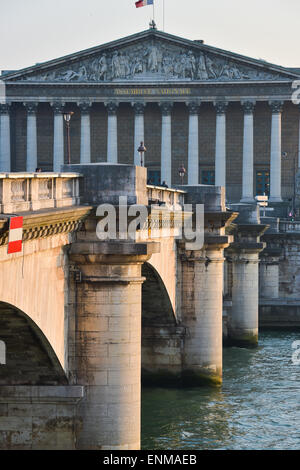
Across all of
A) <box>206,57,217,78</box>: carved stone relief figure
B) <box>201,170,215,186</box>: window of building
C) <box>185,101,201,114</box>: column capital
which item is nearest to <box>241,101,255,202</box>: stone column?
<box>201,170,215,186</box>: window of building

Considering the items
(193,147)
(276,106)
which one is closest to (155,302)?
(193,147)

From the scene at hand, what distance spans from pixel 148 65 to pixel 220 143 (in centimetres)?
967

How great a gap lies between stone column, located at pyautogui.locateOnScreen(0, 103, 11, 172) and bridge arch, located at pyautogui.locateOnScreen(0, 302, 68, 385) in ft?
254

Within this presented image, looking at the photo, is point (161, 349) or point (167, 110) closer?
point (161, 349)

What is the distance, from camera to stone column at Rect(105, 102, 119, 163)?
10044 centimetres

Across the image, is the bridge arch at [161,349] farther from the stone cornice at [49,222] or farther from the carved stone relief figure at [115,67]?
the carved stone relief figure at [115,67]

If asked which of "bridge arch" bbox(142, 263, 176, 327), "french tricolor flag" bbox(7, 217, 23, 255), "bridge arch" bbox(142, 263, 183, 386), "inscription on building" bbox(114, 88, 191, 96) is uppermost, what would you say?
"inscription on building" bbox(114, 88, 191, 96)

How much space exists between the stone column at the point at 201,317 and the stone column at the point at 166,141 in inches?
2430

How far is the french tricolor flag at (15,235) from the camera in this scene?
1735 centimetres

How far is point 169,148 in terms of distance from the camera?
3986 inches

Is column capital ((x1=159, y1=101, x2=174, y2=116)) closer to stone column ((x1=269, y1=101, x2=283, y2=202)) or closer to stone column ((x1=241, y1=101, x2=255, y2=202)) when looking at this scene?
stone column ((x1=241, y1=101, x2=255, y2=202))

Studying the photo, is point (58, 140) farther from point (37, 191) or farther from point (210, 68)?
point (37, 191)

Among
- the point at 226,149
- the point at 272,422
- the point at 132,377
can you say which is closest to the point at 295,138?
the point at 226,149

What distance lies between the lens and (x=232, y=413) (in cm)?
3538
